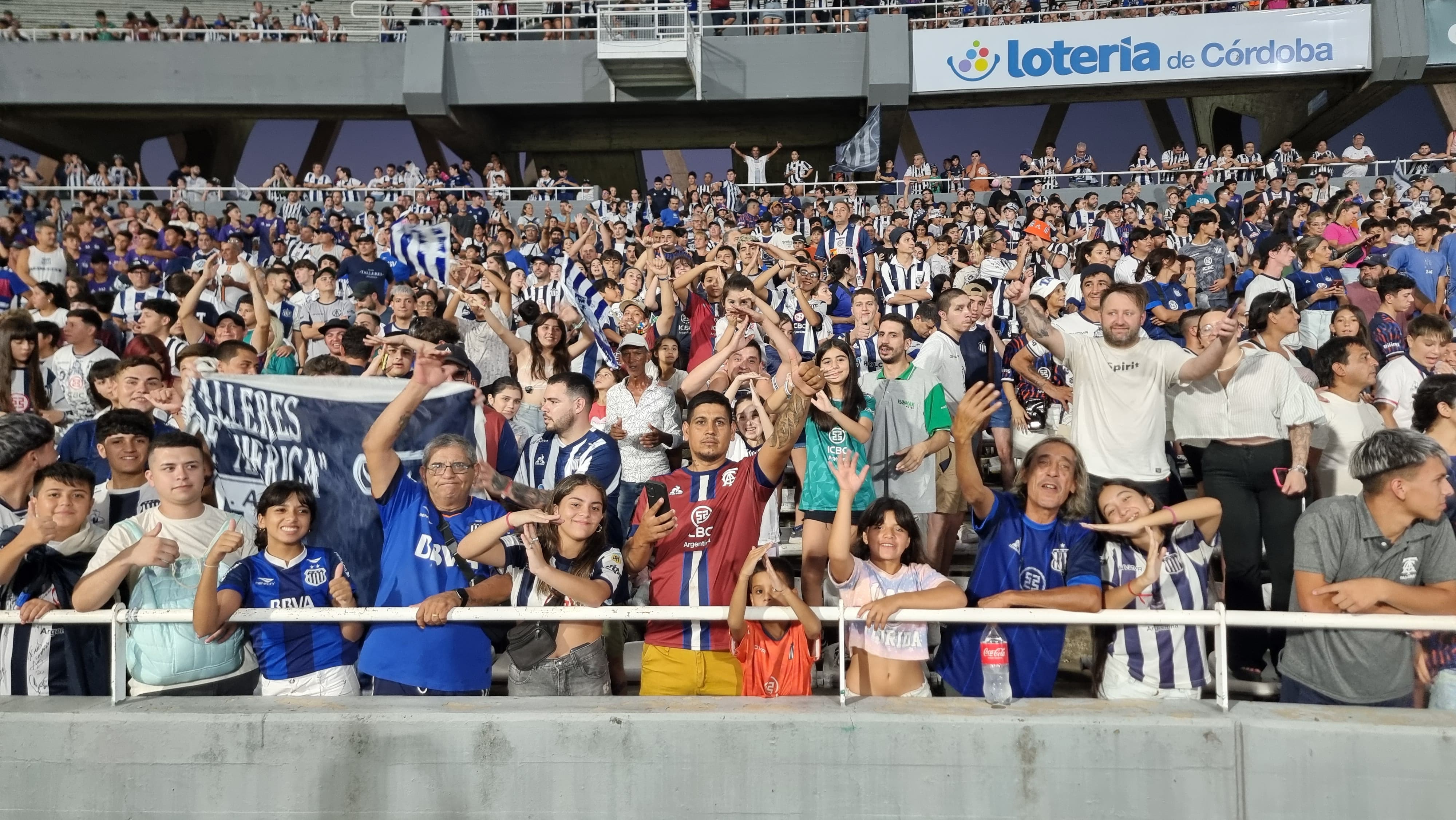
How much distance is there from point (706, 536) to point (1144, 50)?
75.2ft

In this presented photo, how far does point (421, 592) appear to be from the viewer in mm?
4324

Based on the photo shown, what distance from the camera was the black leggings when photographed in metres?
5.16

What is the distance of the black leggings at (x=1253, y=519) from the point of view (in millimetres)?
5160

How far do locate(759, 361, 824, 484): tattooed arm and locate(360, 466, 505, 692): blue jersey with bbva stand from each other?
1189mm

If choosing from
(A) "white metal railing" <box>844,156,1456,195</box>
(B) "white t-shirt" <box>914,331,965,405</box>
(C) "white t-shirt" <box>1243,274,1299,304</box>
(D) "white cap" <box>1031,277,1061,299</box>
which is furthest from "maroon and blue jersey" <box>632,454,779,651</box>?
(A) "white metal railing" <box>844,156,1456,195</box>

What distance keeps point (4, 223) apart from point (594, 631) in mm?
16794

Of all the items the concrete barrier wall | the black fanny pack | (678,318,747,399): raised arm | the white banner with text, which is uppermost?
the white banner with text

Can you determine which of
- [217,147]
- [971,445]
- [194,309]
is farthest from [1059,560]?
[217,147]

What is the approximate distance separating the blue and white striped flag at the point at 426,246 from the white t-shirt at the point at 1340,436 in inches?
216

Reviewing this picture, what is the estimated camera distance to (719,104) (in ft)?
89.1

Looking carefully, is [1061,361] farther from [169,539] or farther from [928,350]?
[169,539]

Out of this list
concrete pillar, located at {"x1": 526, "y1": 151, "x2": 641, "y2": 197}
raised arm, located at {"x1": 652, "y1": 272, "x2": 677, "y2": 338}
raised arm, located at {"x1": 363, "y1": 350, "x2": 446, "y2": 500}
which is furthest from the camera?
concrete pillar, located at {"x1": 526, "y1": 151, "x2": 641, "y2": 197}

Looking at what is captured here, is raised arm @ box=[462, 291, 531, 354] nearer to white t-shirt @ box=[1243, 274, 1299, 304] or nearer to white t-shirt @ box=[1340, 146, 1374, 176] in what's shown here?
white t-shirt @ box=[1243, 274, 1299, 304]

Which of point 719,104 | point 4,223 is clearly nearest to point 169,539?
point 4,223
